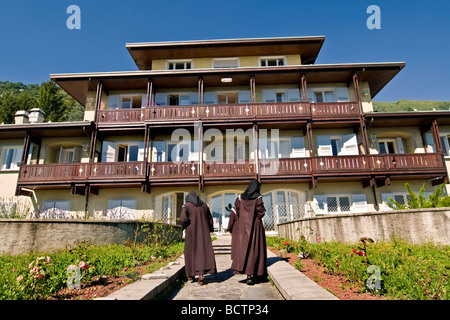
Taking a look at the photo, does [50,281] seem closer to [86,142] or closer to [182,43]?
[86,142]

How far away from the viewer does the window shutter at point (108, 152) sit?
1852cm

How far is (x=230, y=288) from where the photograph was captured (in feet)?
18.5

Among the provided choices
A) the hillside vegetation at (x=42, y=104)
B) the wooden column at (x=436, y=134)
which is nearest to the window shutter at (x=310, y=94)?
the wooden column at (x=436, y=134)

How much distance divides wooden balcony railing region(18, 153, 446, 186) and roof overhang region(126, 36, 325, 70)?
862cm

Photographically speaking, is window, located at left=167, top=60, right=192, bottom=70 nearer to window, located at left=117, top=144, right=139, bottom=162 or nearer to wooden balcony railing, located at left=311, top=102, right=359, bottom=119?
window, located at left=117, top=144, right=139, bottom=162

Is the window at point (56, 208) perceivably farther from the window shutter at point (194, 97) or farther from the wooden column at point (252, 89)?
the wooden column at point (252, 89)

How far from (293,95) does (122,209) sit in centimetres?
1326

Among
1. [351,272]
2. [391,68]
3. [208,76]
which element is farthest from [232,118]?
[351,272]

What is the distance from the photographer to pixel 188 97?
66.6 ft

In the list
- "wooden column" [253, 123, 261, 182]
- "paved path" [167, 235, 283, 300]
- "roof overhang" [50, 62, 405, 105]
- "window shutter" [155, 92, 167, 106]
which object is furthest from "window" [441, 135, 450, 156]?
"window shutter" [155, 92, 167, 106]

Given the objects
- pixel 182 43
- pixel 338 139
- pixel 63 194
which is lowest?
pixel 63 194

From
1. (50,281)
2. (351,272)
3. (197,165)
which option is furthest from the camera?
(197,165)

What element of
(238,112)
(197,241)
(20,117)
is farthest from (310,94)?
(20,117)

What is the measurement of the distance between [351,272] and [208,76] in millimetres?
16165
